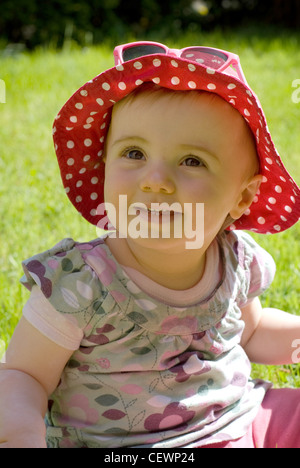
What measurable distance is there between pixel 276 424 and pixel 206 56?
860 millimetres

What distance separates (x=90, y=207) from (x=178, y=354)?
0.43 m

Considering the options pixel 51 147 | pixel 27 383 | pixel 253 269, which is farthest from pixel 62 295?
pixel 51 147

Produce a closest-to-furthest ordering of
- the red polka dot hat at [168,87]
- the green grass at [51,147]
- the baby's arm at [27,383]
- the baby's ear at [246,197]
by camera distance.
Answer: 1. the baby's arm at [27,383]
2. the red polka dot hat at [168,87]
3. the baby's ear at [246,197]
4. the green grass at [51,147]

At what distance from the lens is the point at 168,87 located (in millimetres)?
1450

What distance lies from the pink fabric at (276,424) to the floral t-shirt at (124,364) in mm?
90

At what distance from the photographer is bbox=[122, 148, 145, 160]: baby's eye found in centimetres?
146

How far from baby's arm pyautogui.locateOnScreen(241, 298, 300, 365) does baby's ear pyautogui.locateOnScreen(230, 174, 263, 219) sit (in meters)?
0.27

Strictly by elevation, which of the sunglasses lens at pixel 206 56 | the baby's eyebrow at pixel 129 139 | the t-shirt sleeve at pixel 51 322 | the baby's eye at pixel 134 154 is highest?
the sunglasses lens at pixel 206 56

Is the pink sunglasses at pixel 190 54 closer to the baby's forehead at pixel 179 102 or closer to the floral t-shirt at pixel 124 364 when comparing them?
the baby's forehead at pixel 179 102

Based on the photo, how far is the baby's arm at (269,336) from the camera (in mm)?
1813

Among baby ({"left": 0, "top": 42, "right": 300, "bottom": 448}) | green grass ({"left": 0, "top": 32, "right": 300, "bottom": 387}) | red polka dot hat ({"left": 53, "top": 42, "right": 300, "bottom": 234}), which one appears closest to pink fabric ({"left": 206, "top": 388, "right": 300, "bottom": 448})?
baby ({"left": 0, "top": 42, "right": 300, "bottom": 448})

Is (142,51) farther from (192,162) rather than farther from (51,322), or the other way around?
(51,322)

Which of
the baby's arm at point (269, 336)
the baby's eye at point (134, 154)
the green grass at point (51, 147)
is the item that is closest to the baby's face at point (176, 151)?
the baby's eye at point (134, 154)
